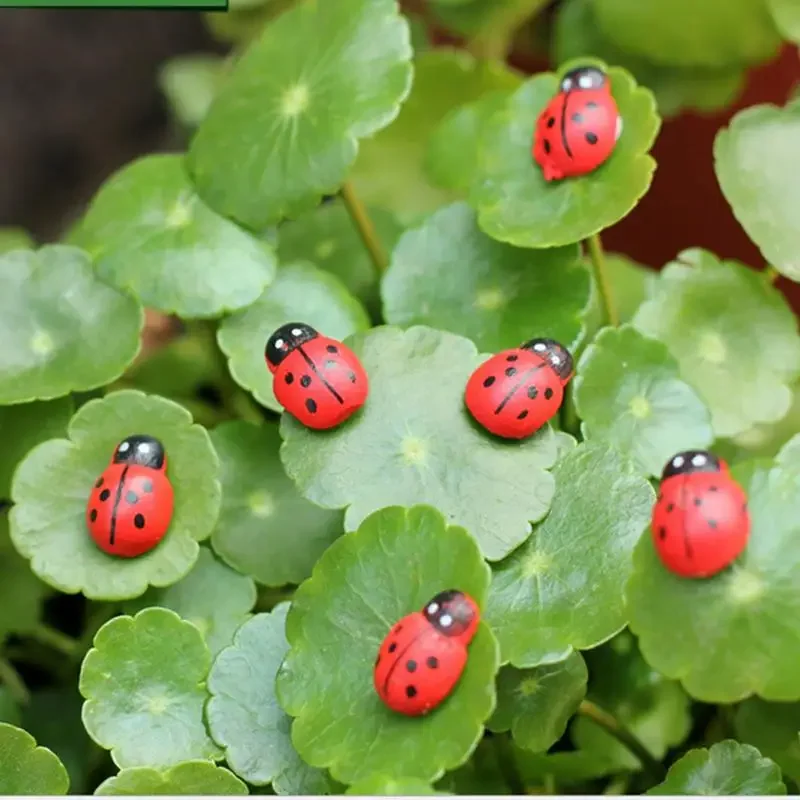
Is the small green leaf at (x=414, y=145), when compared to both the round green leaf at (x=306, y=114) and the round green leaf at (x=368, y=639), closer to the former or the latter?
the round green leaf at (x=306, y=114)

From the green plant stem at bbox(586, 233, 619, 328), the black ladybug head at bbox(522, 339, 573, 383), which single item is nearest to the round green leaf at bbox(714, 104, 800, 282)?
the green plant stem at bbox(586, 233, 619, 328)

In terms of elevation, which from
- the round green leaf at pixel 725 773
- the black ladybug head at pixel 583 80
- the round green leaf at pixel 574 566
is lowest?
the round green leaf at pixel 725 773

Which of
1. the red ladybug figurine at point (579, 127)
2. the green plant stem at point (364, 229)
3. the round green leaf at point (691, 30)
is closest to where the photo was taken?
the red ladybug figurine at point (579, 127)

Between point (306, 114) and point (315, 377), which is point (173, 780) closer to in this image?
point (315, 377)

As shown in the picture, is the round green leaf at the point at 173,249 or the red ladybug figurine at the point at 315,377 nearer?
the red ladybug figurine at the point at 315,377

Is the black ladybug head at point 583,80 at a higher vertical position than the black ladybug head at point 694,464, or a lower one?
higher

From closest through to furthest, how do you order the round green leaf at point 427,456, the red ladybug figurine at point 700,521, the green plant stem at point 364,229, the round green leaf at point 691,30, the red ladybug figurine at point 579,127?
the red ladybug figurine at point 700,521
the round green leaf at point 427,456
the red ladybug figurine at point 579,127
the green plant stem at point 364,229
the round green leaf at point 691,30

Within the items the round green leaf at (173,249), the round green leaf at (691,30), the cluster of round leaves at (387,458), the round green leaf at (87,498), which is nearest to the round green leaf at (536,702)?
the cluster of round leaves at (387,458)
